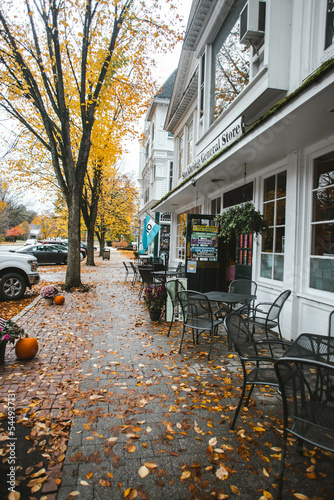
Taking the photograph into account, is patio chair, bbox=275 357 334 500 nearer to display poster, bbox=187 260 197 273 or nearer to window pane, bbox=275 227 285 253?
window pane, bbox=275 227 285 253

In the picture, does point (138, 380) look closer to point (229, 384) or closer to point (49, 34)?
point (229, 384)

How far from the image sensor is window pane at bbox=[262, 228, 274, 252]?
599cm

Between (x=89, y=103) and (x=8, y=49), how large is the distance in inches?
109

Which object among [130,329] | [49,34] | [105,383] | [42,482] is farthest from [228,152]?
[49,34]

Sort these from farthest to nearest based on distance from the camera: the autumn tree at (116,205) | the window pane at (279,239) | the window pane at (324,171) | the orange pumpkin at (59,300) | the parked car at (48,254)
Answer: the autumn tree at (116,205) → the parked car at (48,254) → the orange pumpkin at (59,300) → the window pane at (279,239) → the window pane at (324,171)

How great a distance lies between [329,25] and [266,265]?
4.12 meters

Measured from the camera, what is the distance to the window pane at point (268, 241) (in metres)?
5.99

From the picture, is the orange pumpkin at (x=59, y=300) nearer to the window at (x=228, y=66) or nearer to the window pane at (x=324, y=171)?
the window at (x=228, y=66)

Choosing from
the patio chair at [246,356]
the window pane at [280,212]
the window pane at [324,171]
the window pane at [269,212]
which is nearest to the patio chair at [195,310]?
the patio chair at [246,356]

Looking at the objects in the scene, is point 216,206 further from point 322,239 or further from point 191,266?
point 322,239

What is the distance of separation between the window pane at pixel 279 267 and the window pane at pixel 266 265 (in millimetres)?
182

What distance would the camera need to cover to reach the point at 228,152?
5551 millimetres

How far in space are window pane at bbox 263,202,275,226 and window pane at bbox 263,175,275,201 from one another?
0.47 ft

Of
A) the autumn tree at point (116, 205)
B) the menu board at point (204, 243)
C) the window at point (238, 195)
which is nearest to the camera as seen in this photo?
the window at point (238, 195)
